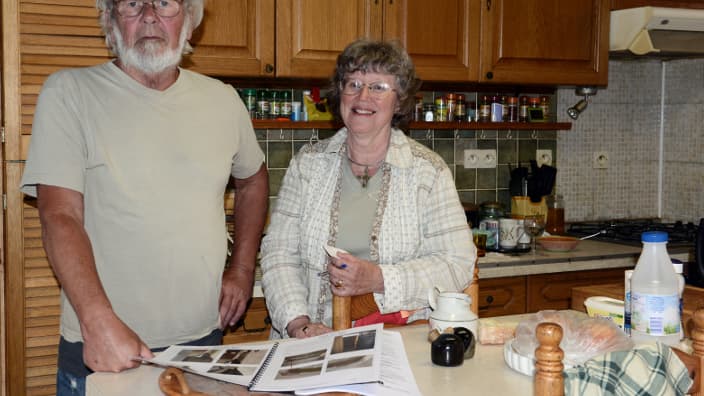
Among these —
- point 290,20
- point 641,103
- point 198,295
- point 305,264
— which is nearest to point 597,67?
point 641,103

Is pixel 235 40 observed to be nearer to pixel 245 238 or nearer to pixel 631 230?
pixel 245 238

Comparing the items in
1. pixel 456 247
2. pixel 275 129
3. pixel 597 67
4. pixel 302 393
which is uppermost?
pixel 597 67

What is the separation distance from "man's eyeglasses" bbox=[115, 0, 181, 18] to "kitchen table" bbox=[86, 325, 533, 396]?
2.83 feet

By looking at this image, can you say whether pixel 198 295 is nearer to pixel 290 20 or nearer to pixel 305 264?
pixel 305 264

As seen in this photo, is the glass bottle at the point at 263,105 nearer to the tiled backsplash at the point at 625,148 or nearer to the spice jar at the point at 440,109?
the spice jar at the point at 440,109

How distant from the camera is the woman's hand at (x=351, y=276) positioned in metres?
1.70

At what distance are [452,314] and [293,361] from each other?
1.24 feet

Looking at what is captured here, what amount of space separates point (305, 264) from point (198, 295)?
0.33 metres

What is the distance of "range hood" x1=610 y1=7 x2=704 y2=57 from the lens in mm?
2996

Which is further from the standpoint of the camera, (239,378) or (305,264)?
(305,264)

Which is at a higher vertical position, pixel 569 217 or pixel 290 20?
pixel 290 20

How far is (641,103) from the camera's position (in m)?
3.69

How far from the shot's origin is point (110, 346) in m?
1.32

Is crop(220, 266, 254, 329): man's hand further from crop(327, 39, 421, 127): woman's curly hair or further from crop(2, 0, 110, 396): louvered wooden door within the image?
crop(2, 0, 110, 396): louvered wooden door
